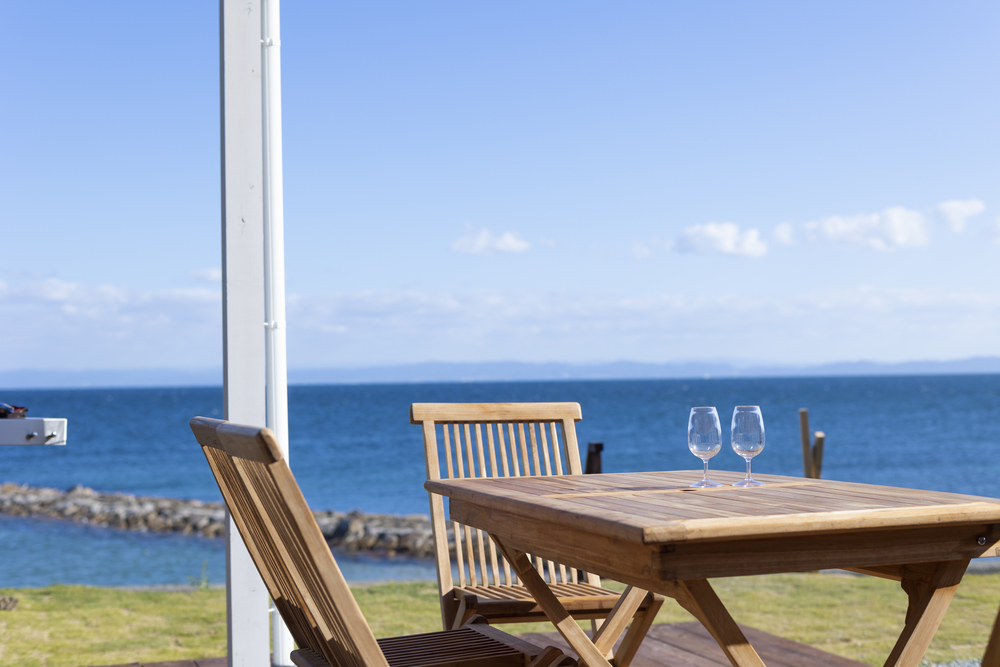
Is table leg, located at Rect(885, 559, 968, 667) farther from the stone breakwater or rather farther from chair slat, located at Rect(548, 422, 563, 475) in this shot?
the stone breakwater

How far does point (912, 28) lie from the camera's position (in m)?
21.8

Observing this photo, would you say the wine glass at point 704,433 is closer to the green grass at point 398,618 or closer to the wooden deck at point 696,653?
the wooden deck at point 696,653

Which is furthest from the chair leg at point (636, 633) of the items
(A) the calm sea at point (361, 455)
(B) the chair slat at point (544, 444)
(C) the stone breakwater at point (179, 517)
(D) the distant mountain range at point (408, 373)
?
(D) the distant mountain range at point (408, 373)

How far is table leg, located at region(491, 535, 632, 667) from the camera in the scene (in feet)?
6.10

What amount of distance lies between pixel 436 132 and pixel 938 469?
56.7 feet

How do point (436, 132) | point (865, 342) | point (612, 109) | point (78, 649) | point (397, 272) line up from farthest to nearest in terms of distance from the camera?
point (865, 342) < point (397, 272) < point (612, 109) < point (436, 132) < point (78, 649)

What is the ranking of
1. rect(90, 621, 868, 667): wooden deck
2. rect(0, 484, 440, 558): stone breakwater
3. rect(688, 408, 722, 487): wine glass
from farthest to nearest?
rect(0, 484, 440, 558): stone breakwater → rect(90, 621, 868, 667): wooden deck → rect(688, 408, 722, 487): wine glass

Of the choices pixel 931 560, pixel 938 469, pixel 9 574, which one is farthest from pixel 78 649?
pixel 938 469

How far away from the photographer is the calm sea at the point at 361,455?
14.7 m

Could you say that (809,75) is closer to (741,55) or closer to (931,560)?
(741,55)

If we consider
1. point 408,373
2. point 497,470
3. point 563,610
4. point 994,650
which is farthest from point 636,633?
point 408,373

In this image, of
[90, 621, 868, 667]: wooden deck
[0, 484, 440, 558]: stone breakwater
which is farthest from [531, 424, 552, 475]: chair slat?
[0, 484, 440, 558]: stone breakwater

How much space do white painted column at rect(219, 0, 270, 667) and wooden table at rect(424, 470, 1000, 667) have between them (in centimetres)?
99

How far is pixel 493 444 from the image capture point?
9.57ft
